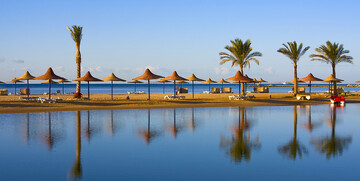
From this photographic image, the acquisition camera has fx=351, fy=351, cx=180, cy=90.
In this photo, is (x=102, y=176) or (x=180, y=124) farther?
(x=180, y=124)

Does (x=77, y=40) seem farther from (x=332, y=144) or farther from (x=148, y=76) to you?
(x=332, y=144)

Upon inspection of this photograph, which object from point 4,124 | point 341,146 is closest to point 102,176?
point 341,146

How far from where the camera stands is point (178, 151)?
36.3ft

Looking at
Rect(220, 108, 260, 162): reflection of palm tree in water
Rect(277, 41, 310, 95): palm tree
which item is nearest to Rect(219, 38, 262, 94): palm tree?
Rect(277, 41, 310, 95): palm tree

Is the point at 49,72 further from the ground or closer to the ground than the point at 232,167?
further from the ground

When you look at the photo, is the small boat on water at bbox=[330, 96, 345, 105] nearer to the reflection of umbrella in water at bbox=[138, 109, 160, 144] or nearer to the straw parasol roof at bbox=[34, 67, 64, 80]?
the reflection of umbrella in water at bbox=[138, 109, 160, 144]

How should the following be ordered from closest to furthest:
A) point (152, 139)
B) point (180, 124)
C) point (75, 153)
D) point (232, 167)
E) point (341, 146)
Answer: point (232, 167) → point (75, 153) → point (341, 146) → point (152, 139) → point (180, 124)

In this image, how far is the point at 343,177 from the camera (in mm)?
8148

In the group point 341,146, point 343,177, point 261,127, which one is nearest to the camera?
point 343,177

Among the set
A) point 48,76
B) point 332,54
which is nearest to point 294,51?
point 332,54

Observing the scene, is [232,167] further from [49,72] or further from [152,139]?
[49,72]

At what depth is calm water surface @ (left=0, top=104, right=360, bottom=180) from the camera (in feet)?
27.8

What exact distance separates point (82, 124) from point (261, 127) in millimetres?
8700

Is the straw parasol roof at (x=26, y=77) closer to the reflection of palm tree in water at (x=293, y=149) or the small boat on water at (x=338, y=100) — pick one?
the reflection of palm tree in water at (x=293, y=149)
